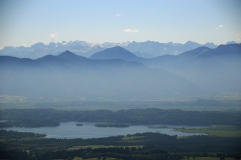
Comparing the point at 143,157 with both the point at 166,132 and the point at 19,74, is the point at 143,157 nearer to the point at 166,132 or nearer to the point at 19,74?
the point at 166,132

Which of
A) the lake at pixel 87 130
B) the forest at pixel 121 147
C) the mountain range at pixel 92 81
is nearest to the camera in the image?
the forest at pixel 121 147

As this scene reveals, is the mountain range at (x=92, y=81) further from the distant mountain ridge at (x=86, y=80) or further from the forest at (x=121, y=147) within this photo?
the forest at (x=121, y=147)

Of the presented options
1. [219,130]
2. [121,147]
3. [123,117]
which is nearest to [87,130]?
[123,117]

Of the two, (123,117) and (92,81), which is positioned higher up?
(92,81)

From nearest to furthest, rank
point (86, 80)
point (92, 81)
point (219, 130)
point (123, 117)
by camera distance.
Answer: point (219, 130) → point (123, 117) → point (92, 81) → point (86, 80)

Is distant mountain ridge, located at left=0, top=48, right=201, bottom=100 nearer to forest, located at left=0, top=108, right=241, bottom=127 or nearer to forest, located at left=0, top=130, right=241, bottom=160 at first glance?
forest, located at left=0, top=108, right=241, bottom=127

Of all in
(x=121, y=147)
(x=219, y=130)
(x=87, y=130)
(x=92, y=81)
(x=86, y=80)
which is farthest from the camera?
(x=86, y=80)

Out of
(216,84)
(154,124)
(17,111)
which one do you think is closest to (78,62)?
(216,84)

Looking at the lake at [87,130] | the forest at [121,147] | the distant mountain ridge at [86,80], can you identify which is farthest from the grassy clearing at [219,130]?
the distant mountain ridge at [86,80]

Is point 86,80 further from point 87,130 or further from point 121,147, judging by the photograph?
point 121,147
